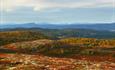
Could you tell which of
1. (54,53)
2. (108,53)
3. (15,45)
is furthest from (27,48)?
(108,53)

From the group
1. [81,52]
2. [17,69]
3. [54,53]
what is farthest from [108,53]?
[17,69]

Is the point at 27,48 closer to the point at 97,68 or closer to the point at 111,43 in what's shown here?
the point at 111,43

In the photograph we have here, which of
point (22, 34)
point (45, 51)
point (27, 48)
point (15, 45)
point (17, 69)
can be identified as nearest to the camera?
point (17, 69)

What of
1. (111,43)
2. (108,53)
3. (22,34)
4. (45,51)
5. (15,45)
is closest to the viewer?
(108,53)

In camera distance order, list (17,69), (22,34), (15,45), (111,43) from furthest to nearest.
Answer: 1. (22,34)
2. (111,43)
3. (15,45)
4. (17,69)

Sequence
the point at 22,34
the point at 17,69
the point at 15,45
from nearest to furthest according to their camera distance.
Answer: the point at 17,69, the point at 15,45, the point at 22,34

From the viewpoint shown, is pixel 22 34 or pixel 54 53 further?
pixel 22 34

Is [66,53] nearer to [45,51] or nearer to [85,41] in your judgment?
[45,51]

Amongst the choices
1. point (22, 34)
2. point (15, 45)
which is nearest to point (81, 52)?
point (15, 45)

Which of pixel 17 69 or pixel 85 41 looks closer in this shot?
pixel 17 69
